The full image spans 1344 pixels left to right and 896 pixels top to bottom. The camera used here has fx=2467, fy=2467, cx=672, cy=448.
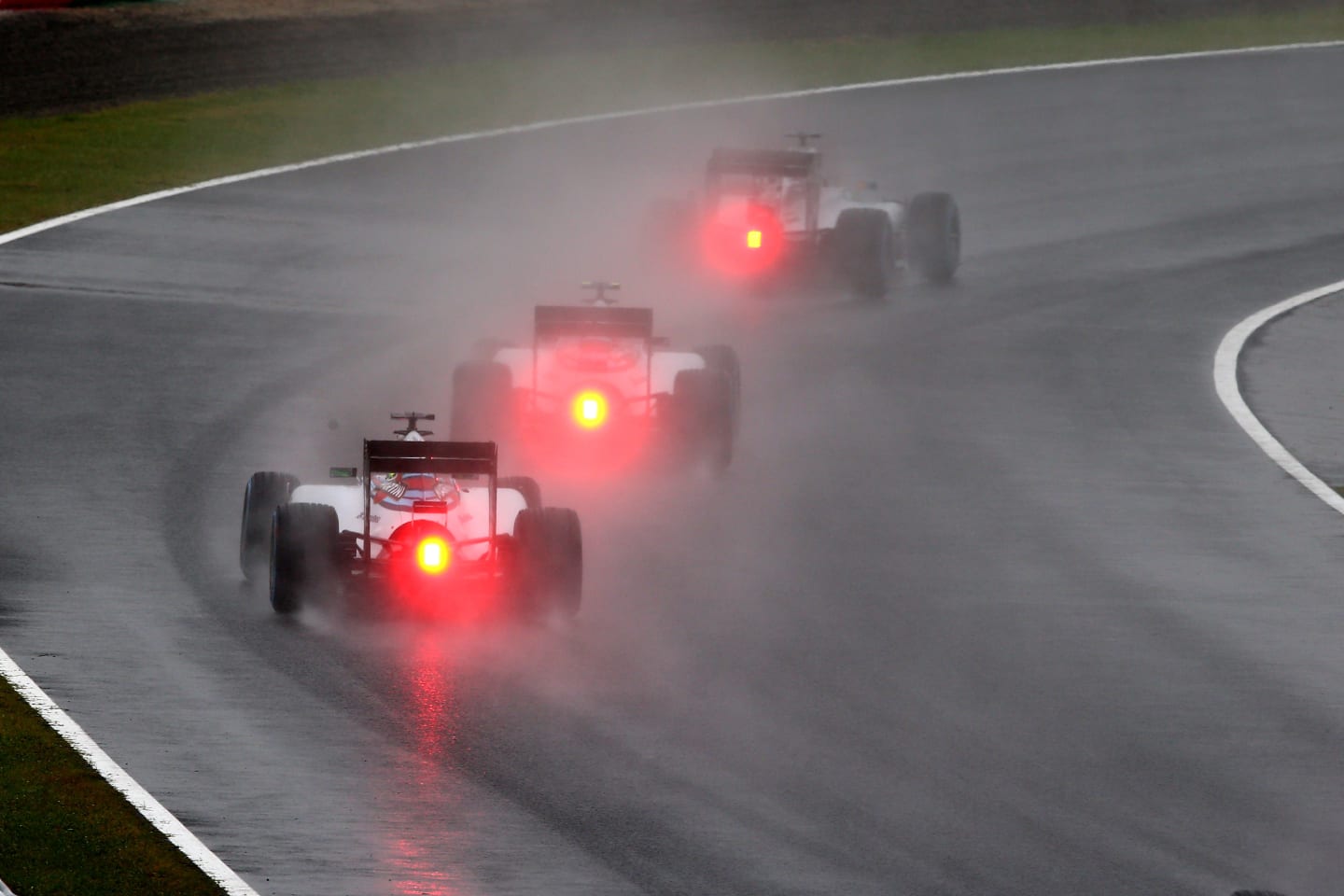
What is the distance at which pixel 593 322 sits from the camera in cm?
2191

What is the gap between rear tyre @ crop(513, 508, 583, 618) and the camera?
17281mm

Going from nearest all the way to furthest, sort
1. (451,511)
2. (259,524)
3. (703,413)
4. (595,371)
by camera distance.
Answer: (451,511), (259,524), (703,413), (595,371)

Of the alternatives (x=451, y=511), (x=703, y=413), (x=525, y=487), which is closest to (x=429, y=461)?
(x=451, y=511)

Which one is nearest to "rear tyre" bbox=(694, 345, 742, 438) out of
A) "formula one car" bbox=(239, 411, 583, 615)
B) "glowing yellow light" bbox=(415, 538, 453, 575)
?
"formula one car" bbox=(239, 411, 583, 615)

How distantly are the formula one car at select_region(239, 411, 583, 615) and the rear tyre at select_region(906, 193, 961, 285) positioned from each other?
1406 cm

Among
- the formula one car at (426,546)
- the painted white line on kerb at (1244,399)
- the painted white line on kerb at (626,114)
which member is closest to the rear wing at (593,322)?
the formula one car at (426,546)

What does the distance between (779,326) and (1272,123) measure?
16982mm

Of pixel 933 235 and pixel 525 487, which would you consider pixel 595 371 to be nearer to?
pixel 525 487

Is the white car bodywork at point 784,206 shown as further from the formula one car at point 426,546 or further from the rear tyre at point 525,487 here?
the formula one car at point 426,546

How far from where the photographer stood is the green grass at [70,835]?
1287 centimetres

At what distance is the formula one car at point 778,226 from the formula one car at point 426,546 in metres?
12.2

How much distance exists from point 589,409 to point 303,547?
5122 millimetres

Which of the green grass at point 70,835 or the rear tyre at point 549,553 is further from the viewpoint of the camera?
the rear tyre at point 549,553

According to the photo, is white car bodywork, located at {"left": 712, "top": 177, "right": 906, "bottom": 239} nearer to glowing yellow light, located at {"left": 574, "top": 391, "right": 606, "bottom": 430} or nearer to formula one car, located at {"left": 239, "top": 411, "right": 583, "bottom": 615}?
glowing yellow light, located at {"left": 574, "top": 391, "right": 606, "bottom": 430}
